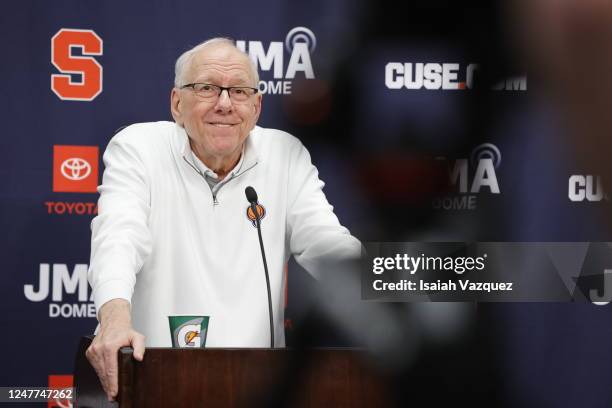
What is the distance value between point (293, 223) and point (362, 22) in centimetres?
113

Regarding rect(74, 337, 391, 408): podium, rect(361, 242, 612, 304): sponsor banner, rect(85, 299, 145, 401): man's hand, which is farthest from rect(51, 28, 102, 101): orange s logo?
rect(361, 242, 612, 304): sponsor banner

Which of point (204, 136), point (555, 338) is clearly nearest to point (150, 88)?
point (204, 136)

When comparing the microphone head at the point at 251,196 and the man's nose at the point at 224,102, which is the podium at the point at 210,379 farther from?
the man's nose at the point at 224,102

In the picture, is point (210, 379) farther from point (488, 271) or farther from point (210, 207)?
point (210, 207)

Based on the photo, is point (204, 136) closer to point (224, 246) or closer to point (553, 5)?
point (224, 246)

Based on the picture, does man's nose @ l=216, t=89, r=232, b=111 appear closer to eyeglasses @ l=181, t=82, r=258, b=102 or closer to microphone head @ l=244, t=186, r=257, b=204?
eyeglasses @ l=181, t=82, r=258, b=102

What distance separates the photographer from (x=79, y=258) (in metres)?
2.15

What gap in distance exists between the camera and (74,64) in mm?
2145

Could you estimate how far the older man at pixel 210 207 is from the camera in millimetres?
1353

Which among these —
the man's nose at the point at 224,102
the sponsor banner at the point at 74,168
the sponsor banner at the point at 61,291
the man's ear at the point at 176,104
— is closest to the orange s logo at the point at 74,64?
the sponsor banner at the point at 74,168

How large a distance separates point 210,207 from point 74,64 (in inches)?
37.0

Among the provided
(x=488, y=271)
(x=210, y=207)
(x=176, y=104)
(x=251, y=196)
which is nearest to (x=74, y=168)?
(x=176, y=104)

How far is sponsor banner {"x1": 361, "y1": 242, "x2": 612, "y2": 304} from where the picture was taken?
1.41 ft

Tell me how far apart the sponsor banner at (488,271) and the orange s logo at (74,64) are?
1.86m
